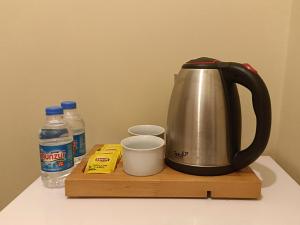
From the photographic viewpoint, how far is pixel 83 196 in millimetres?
564

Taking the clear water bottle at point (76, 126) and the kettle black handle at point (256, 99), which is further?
→ the clear water bottle at point (76, 126)

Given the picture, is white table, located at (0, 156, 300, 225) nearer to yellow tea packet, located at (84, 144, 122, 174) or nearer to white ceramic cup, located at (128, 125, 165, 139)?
yellow tea packet, located at (84, 144, 122, 174)

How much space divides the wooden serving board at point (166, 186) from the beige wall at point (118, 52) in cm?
28

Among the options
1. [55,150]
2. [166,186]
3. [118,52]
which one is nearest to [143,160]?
[166,186]

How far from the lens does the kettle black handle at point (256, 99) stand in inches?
20.2

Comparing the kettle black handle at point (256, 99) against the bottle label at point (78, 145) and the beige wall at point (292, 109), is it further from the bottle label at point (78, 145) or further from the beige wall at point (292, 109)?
the bottle label at point (78, 145)

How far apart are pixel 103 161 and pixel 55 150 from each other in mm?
106

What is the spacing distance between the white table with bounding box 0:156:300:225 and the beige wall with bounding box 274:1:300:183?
0.45ft

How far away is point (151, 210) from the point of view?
1.71 ft

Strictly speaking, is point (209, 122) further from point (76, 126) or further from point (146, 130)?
point (76, 126)

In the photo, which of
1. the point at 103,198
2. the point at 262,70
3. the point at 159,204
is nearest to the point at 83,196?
the point at 103,198

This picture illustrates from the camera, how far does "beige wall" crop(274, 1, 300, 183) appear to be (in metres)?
0.70

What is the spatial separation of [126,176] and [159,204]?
9 centimetres

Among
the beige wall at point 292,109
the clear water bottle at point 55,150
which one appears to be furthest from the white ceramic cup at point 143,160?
the beige wall at point 292,109
